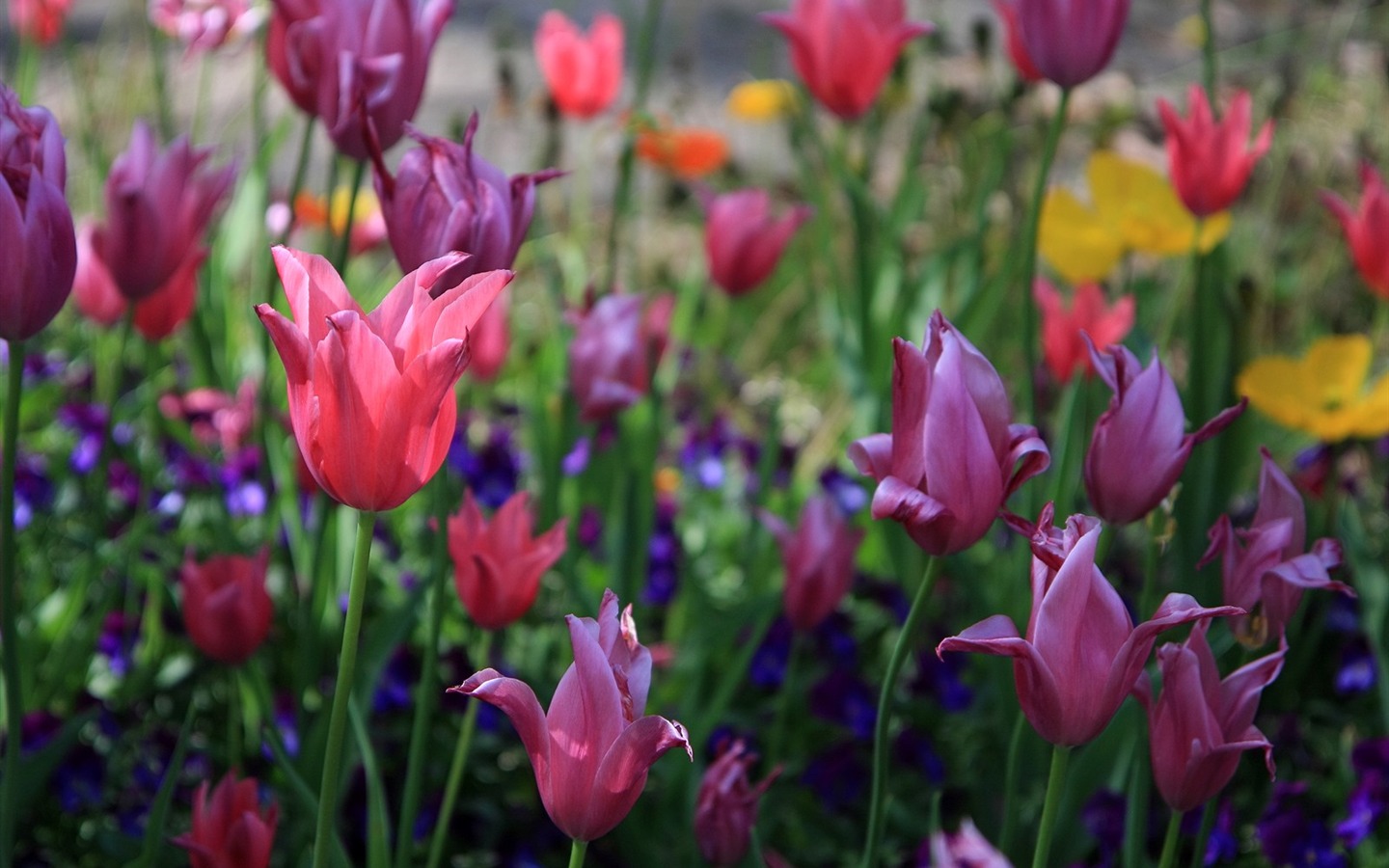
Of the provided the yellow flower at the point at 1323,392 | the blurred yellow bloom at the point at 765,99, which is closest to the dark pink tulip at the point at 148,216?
the yellow flower at the point at 1323,392

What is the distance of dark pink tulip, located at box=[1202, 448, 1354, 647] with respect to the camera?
31.1 inches

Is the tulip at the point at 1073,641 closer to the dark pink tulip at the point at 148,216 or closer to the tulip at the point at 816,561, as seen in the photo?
the tulip at the point at 816,561

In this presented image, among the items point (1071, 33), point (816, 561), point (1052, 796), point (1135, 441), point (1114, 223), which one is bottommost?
point (816, 561)

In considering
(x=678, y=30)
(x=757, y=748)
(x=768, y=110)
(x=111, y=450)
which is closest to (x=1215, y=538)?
(x=757, y=748)

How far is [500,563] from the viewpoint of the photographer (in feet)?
3.21

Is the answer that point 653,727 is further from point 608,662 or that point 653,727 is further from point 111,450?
point 111,450

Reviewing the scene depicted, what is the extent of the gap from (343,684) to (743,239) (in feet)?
3.66

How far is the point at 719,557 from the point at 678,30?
287 centimetres

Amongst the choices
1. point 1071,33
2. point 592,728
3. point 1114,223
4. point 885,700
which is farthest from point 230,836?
point 1114,223

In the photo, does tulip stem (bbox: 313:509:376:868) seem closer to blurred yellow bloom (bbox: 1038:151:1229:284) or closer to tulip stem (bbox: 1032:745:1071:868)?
tulip stem (bbox: 1032:745:1071:868)

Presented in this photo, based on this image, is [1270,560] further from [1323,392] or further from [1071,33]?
[1323,392]

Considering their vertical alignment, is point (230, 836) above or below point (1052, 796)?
below

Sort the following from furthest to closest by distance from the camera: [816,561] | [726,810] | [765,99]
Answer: [765,99], [816,561], [726,810]

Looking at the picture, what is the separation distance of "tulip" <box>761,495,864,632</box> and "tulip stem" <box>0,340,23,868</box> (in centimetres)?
64
